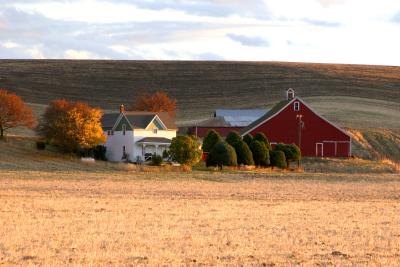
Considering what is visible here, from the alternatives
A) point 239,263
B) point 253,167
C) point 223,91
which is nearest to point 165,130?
point 253,167

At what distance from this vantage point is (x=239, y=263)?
1638cm

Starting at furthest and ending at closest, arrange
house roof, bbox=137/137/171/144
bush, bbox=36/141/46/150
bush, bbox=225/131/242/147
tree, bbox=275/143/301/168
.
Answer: house roof, bbox=137/137/171/144
bush, bbox=36/141/46/150
tree, bbox=275/143/301/168
bush, bbox=225/131/242/147

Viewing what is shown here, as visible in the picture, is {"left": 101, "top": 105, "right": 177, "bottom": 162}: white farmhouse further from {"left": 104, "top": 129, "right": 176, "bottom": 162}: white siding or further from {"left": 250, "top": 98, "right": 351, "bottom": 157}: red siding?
{"left": 250, "top": 98, "right": 351, "bottom": 157}: red siding

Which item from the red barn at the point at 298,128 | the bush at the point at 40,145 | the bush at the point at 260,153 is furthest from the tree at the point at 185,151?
the bush at the point at 40,145

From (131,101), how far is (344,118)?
31601 mm

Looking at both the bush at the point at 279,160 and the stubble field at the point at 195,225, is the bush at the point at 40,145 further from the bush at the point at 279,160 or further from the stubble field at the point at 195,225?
the stubble field at the point at 195,225

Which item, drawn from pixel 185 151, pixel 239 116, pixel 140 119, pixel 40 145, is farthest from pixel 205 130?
pixel 185 151

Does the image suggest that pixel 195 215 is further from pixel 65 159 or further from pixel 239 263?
pixel 65 159

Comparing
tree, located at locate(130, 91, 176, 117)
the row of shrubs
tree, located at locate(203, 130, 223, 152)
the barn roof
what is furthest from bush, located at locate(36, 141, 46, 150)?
tree, located at locate(130, 91, 176, 117)

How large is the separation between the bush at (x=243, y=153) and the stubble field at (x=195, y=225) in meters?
25.6

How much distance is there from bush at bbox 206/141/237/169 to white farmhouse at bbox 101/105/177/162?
642 inches

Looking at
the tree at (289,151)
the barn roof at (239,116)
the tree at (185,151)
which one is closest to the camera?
the tree at (185,151)

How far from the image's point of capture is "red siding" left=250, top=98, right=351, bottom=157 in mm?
82875

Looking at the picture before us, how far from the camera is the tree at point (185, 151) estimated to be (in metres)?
67.8
